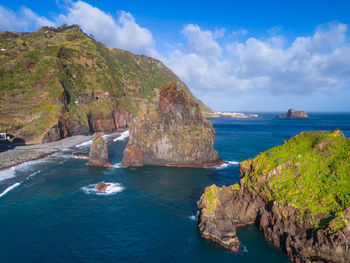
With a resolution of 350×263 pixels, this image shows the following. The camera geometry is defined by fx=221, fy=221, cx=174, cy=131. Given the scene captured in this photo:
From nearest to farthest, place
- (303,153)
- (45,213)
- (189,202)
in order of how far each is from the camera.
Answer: (303,153)
(45,213)
(189,202)

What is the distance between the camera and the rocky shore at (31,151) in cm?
6688

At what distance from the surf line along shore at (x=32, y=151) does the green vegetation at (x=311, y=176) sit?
67.4 meters

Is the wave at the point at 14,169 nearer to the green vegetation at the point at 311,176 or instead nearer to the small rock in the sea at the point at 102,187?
the small rock in the sea at the point at 102,187

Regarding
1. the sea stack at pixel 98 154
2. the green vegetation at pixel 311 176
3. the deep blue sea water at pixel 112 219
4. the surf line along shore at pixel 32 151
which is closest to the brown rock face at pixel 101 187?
the deep blue sea water at pixel 112 219

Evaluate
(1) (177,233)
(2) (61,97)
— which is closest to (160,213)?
(1) (177,233)

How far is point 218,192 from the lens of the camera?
34.1 metres

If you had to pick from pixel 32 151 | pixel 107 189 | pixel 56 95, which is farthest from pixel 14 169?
pixel 56 95

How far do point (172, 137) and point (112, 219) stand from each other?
33.4 metres

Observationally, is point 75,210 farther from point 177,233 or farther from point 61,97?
point 61,97

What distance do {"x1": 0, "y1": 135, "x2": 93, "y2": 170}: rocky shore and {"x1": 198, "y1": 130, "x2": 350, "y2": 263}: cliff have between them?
204 feet

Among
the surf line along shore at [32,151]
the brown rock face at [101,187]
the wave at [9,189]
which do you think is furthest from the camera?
the surf line along shore at [32,151]

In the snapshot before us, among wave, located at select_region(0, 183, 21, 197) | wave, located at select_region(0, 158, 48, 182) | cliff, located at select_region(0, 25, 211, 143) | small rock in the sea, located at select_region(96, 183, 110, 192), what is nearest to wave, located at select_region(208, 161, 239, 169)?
small rock in the sea, located at select_region(96, 183, 110, 192)

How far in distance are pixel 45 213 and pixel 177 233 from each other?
22.5 meters

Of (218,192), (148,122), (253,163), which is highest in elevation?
(148,122)
